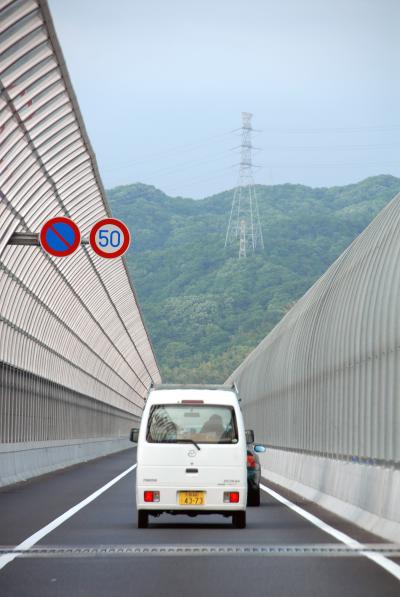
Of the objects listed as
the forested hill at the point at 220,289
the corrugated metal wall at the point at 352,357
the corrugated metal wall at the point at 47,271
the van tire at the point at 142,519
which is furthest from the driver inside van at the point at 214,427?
the forested hill at the point at 220,289

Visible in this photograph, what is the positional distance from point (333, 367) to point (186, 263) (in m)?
151

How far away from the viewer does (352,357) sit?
23.6 meters

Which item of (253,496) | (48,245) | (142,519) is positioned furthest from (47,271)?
(142,519)

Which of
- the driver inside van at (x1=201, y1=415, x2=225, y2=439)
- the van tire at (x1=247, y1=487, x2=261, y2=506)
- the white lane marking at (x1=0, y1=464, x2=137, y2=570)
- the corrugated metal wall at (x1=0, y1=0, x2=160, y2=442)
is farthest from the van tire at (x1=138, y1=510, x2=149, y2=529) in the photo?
the corrugated metal wall at (x1=0, y1=0, x2=160, y2=442)

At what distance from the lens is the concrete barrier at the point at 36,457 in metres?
35.5

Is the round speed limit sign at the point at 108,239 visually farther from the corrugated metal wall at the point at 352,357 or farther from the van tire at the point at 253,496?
the van tire at the point at 253,496

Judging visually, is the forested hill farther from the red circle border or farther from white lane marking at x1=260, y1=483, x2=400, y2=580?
white lane marking at x1=260, y1=483, x2=400, y2=580

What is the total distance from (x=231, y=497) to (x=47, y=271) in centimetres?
2543

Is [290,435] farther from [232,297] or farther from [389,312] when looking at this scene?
[232,297]

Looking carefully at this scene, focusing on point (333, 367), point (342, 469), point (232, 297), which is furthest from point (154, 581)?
point (232, 297)

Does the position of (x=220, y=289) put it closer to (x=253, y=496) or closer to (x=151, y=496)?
(x=253, y=496)

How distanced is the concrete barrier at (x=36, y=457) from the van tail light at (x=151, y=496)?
15.0 m

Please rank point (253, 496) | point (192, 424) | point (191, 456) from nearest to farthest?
1. point (191, 456)
2. point (192, 424)
3. point (253, 496)

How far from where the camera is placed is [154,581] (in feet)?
39.6
